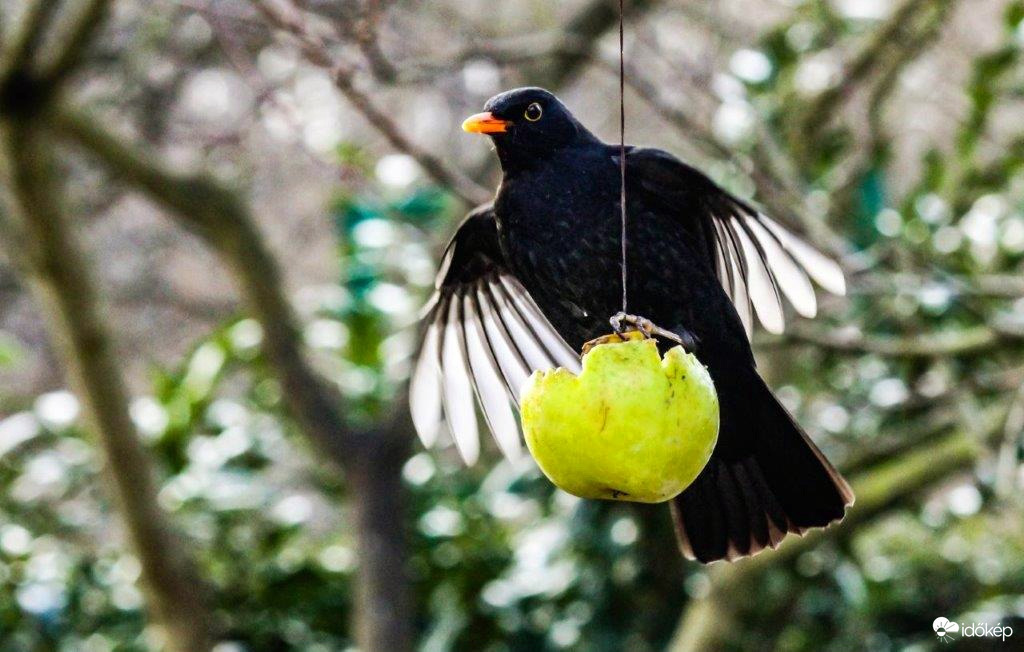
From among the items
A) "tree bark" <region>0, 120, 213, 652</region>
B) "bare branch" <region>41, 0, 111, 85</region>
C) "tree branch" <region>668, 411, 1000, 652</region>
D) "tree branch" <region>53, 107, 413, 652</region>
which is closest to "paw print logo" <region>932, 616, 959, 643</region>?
"tree branch" <region>668, 411, 1000, 652</region>

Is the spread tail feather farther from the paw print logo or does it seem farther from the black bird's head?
the paw print logo

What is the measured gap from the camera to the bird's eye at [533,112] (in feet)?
8.66

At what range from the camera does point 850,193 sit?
4566mm

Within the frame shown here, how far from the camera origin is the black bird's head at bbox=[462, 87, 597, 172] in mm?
2629

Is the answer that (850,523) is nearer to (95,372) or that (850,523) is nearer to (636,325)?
(636,325)

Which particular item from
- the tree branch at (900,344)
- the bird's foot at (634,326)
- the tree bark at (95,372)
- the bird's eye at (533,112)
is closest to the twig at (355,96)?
the bird's eye at (533,112)

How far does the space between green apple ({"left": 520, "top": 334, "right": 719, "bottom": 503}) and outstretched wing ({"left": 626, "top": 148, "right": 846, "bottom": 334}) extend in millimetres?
692

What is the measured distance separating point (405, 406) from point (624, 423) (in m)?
2.73

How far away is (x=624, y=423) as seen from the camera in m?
1.77

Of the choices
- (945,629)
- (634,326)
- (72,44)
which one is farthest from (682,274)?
(945,629)

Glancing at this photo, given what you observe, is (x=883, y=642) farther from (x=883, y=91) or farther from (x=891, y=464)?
(x=883, y=91)

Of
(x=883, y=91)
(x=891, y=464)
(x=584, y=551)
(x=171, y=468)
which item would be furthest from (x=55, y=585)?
(x=883, y=91)

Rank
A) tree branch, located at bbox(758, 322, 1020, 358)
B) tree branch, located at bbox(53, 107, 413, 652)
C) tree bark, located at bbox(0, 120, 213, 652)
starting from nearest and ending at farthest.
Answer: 1. tree branch, located at bbox(758, 322, 1020, 358)
2. tree bark, located at bbox(0, 120, 213, 652)
3. tree branch, located at bbox(53, 107, 413, 652)

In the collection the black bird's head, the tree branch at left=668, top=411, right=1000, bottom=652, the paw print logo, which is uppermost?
the black bird's head
